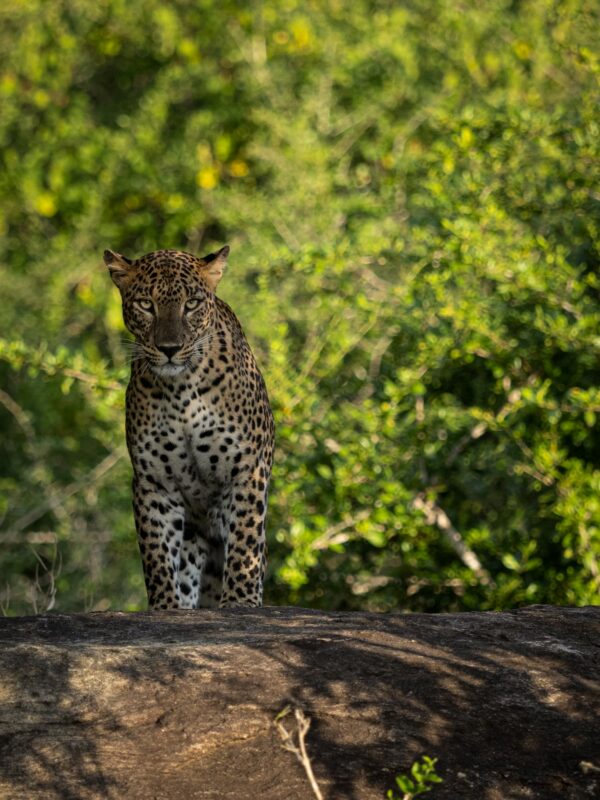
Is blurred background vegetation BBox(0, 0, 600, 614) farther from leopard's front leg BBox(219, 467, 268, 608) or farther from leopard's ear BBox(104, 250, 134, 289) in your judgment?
leopard's ear BBox(104, 250, 134, 289)

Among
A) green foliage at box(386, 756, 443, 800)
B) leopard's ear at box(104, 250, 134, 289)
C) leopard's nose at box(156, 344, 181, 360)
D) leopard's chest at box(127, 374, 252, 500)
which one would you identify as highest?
leopard's ear at box(104, 250, 134, 289)

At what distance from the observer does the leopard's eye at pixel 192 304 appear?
24.9 ft

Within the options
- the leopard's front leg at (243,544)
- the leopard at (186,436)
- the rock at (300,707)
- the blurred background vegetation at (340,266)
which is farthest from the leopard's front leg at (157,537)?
the rock at (300,707)

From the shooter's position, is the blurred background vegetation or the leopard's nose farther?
the blurred background vegetation

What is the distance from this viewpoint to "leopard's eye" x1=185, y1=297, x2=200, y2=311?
758 cm

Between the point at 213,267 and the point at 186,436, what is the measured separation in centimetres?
94

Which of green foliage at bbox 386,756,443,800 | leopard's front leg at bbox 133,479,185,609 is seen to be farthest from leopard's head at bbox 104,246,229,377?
green foliage at bbox 386,756,443,800

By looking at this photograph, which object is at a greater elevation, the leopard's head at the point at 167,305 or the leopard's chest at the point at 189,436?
the leopard's head at the point at 167,305

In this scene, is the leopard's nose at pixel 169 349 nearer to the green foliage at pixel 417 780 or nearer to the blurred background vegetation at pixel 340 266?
the blurred background vegetation at pixel 340 266

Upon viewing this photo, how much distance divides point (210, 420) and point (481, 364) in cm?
296

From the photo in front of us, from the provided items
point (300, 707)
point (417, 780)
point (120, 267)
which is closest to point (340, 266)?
point (120, 267)

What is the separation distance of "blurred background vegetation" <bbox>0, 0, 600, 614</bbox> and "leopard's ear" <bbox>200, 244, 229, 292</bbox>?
1765mm

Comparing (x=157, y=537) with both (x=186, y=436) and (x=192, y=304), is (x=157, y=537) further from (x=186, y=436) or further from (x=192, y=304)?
(x=192, y=304)

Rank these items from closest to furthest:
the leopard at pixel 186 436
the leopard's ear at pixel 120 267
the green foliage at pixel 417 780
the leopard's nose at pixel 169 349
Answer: the green foliage at pixel 417 780, the leopard's nose at pixel 169 349, the leopard at pixel 186 436, the leopard's ear at pixel 120 267
